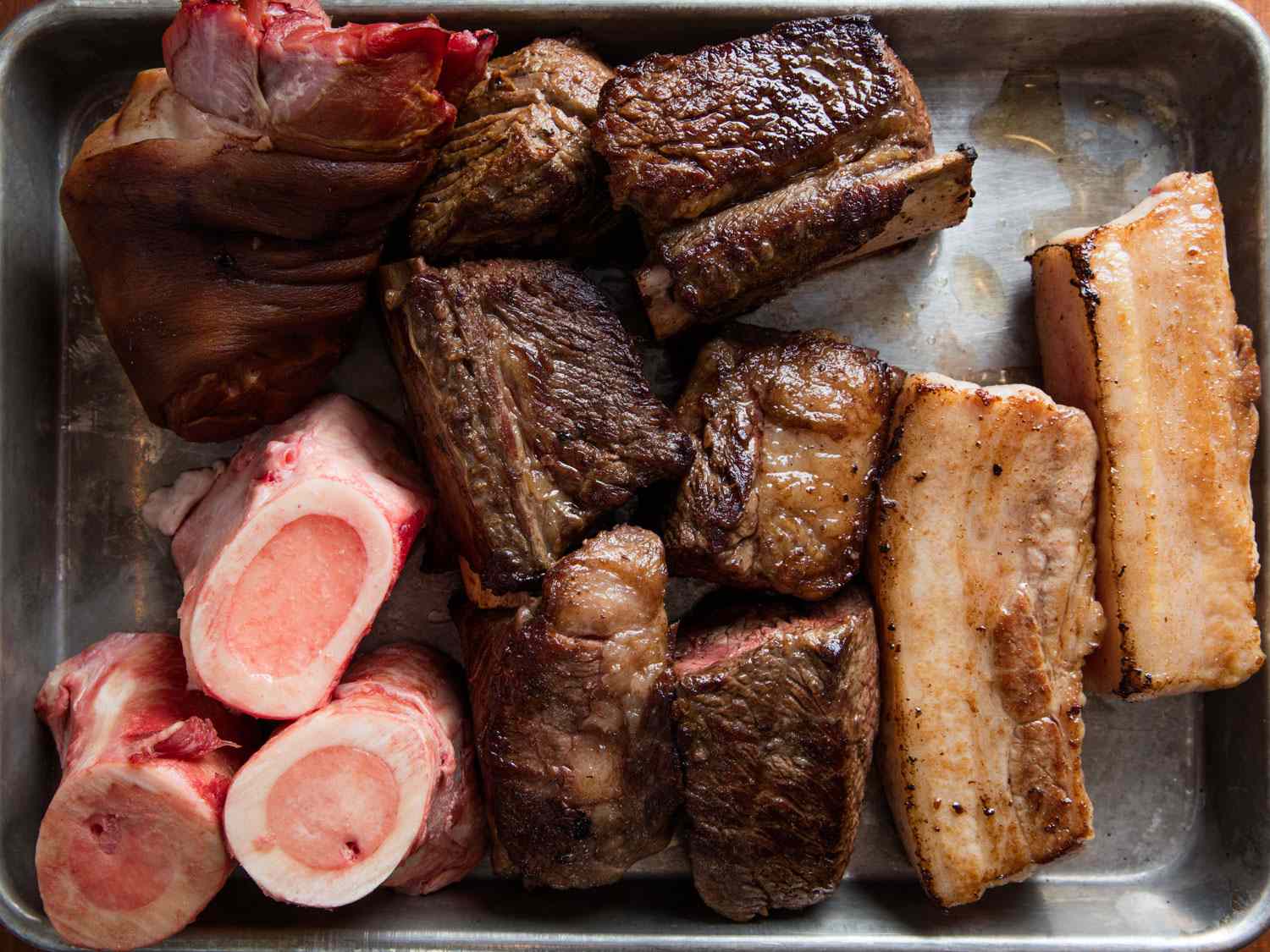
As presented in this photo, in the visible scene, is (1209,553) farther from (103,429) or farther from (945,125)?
(103,429)

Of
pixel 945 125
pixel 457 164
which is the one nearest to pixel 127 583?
pixel 457 164

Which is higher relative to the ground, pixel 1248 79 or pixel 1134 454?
pixel 1248 79

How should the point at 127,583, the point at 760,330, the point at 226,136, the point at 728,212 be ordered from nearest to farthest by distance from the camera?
1. the point at 226,136
2. the point at 728,212
3. the point at 760,330
4. the point at 127,583

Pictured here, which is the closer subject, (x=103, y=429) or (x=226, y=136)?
(x=226, y=136)

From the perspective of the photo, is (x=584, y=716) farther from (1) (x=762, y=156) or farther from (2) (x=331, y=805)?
(1) (x=762, y=156)

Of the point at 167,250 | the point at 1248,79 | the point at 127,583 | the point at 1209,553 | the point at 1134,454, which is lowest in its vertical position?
the point at 127,583

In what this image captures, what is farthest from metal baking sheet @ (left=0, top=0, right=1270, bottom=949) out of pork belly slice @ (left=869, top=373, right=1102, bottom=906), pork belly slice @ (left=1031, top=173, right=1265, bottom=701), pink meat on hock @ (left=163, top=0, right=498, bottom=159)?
pink meat on hock @ (left=163, top=0, right=498, bottom=159)
